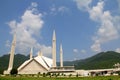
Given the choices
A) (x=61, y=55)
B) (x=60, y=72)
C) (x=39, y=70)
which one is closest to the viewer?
(x=60, y=72)

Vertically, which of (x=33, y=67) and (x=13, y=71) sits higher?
(x=33, y=67)

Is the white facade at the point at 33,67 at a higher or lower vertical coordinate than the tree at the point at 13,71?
higher

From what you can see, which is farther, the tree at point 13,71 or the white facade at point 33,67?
the white facade at point 33,67

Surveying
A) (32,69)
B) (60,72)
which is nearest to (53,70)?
(60,72)

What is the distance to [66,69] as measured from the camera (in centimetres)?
5897

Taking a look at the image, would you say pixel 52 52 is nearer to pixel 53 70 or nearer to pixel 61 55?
pixel 53 70

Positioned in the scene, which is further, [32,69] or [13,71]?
[32,69]

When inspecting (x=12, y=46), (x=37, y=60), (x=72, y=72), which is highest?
(x=12, y=46)

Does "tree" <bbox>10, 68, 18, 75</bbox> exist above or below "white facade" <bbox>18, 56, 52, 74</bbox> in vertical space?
below

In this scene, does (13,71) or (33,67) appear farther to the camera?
(33,67)

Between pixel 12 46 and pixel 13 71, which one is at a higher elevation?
pixel 12 46

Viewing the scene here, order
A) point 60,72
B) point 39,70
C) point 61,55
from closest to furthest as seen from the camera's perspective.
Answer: point 60,72 → point 39,70 → point 61,55

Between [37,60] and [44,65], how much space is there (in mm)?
3003

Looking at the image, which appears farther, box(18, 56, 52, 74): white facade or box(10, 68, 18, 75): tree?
box(18, 56, 52, 74): white facade
